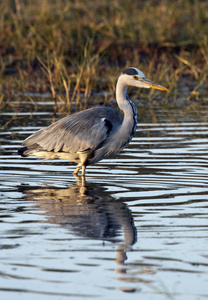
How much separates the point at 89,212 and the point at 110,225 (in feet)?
1.67

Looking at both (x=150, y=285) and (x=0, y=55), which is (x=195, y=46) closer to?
(x=0, y=55)

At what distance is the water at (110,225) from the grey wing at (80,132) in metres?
0.33

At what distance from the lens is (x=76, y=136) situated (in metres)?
8.71

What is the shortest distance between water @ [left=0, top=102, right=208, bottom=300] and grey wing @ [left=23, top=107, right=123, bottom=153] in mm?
327

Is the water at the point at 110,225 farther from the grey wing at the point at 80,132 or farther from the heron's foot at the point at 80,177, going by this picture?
the grey wing at the point at 80,132

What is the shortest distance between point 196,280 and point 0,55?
12.7 metres

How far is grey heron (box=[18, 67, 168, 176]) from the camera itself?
8547 mm

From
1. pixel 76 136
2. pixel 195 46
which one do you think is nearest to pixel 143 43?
pixel 195 46

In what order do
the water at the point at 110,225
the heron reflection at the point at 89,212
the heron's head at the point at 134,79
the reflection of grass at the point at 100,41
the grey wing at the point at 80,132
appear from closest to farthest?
the water at the point at 110,225 < the heron reflection at the point at 89,212 < the grey wing at the point at 80,132 < the heron's head at the point at 134,79 < the reflection of grass at the point at 100,41

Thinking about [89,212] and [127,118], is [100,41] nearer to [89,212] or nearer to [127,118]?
[127,118]

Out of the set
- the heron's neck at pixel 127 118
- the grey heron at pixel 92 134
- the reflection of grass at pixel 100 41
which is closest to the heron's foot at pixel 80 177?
the grey heron at pixel 92 134

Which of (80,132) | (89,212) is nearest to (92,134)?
(80,132)

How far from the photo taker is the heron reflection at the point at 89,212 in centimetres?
591

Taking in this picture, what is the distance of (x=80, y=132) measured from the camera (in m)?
8.68
